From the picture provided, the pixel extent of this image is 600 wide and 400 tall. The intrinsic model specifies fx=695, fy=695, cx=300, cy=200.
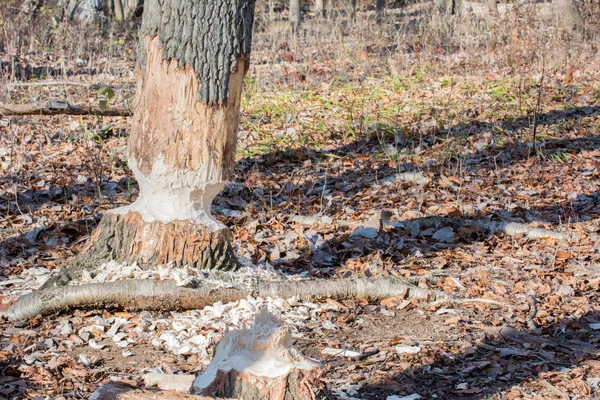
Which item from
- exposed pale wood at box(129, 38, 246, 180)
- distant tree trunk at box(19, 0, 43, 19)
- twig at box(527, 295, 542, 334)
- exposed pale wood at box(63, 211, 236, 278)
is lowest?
twig at box(527, 295, 542, 334)

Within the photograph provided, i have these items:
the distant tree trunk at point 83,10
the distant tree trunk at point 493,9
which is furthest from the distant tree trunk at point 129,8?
the distant tree trunk at point 493,9

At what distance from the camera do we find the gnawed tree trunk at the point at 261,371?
2633mm

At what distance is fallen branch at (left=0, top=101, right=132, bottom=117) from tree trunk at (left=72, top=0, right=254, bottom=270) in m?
2.65

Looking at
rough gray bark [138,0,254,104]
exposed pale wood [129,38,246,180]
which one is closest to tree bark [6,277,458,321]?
exposed pale wood [129,38,246,180]

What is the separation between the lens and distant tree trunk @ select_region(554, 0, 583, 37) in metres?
11.2

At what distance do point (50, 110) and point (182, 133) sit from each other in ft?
10.9

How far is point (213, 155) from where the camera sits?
411 centimetres

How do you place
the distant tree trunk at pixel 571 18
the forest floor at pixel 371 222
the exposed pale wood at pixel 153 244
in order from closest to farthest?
the forest floor at pixel 371 222 → the exposed pale wood at pixel 153 244 → the distant tree trunk at pixel 571 18

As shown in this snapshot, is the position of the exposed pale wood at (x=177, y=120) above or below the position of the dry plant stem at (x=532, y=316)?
above

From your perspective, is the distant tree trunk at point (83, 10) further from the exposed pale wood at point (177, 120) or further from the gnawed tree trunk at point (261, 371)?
the gnawed tree trunk at point (261, 371)

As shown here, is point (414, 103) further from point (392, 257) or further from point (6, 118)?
point (6, 118)

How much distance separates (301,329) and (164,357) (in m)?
0.77

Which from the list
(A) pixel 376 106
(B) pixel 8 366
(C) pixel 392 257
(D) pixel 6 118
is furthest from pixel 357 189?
(D) pixel 6 118

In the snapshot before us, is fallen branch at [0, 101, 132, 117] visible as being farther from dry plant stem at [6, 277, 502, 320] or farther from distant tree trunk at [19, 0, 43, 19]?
distant tree trunk at [19, 0, 43, 19]
